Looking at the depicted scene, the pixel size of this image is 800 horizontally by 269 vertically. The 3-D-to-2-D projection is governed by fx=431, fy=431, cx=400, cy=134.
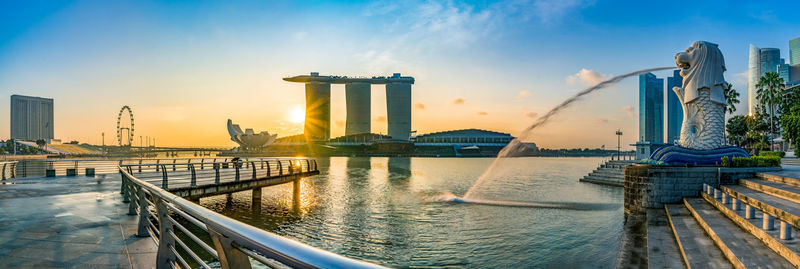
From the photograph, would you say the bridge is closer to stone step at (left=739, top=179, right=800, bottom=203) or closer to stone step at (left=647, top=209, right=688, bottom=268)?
stone step at (left=647, top=209, right=688, bottom=268)

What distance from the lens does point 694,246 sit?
10.2 metres

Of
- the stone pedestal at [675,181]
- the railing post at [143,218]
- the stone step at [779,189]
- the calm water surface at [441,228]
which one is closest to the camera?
the railing post at [143,218]

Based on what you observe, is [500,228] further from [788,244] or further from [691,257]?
[788,244]

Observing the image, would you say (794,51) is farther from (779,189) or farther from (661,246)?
(661,246)

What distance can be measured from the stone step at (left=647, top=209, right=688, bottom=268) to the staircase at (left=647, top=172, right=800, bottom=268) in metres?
0.02

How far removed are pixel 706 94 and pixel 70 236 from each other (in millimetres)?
25805

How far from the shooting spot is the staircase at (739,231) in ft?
26.5

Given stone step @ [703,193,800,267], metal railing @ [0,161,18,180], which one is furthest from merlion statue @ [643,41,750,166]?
metal railing @ [0,161,18,180]

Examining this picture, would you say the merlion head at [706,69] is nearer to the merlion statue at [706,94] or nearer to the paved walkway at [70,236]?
the merlion statue at [706,94]

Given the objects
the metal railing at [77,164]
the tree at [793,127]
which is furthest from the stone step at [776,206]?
the tree at [793,127]

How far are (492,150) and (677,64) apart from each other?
483 ft

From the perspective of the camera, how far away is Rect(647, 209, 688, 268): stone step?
995 cm

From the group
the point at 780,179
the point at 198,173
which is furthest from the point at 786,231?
the point at 198,173

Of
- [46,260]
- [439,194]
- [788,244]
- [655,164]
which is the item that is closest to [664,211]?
[655,164]
